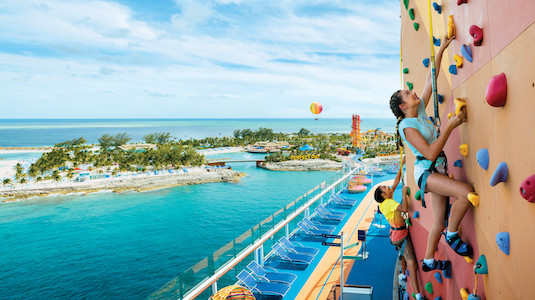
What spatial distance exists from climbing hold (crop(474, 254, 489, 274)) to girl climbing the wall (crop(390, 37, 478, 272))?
159 mm

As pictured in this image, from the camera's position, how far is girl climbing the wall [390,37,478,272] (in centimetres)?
223

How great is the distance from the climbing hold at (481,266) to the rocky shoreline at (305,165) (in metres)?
46.0

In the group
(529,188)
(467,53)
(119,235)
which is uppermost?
(467,53)

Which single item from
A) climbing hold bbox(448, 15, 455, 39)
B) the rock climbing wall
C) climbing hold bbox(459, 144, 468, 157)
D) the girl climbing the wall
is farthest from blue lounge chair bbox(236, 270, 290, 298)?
climbing hold bbox(448, 15, 455, 39)

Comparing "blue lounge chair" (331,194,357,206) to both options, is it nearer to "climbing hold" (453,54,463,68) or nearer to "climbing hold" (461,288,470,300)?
"climbing hold" (461,288,470,300)

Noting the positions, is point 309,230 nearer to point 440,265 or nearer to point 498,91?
point 440,265

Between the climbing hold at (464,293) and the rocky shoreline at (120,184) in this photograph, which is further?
the rocky shoreline at (120,184)

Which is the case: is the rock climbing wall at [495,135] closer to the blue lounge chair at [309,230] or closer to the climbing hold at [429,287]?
the climbing hold at [429,287]

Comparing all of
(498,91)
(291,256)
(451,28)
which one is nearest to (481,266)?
(498,91)

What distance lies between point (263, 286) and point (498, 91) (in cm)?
840

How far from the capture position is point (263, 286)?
901 centimetres

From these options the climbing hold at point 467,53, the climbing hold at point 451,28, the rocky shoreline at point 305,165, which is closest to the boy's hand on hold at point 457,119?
the climbing hold at point 467,53

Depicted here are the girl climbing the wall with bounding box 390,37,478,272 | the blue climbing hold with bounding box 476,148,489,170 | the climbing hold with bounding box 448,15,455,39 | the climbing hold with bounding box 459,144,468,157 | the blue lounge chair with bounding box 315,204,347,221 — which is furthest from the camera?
the blue lounge chair with bounding box 315,204,347,221

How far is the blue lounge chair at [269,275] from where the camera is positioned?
30.1ft
